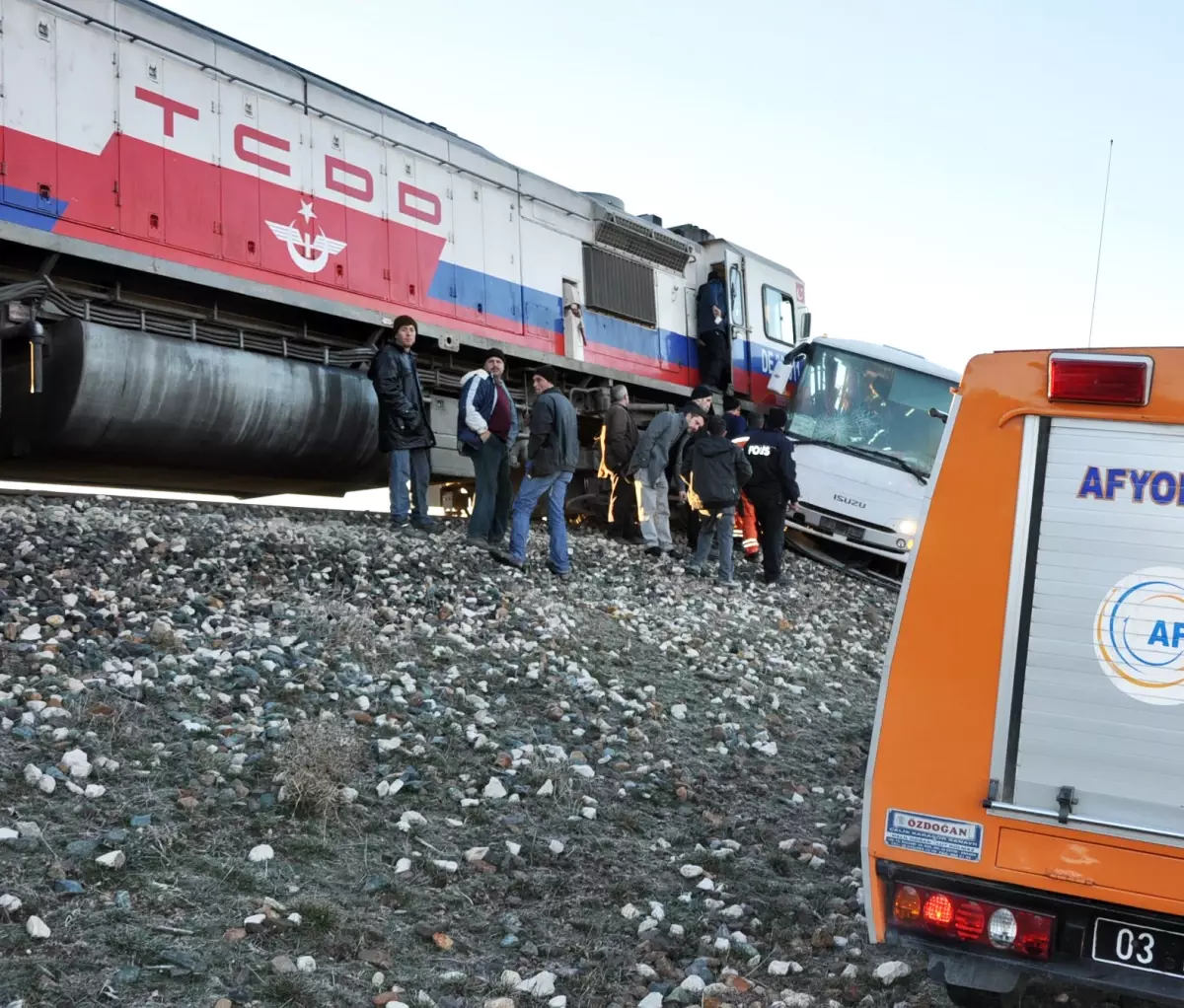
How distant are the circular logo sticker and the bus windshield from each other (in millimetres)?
11896

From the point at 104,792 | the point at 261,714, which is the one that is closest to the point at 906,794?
the point at 104,792

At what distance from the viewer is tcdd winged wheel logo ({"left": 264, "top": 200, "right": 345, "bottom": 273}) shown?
11.5 metres

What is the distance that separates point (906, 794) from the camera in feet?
10.7

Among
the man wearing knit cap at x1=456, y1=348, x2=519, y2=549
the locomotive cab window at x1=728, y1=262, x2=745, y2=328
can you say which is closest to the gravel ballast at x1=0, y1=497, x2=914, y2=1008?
the man wearing knit cap at x1=456, y1=348, x2=519, y2=549

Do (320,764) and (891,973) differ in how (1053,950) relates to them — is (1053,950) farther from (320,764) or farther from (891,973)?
(320,764)

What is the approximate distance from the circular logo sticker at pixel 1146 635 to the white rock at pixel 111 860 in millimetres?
3461

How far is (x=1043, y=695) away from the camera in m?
3.16

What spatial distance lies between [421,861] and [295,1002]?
1169 millimetres

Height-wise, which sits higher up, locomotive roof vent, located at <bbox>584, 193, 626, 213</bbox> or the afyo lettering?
locomotive roof vent, located at <bbox>584, 193, 626, 213</bbox>

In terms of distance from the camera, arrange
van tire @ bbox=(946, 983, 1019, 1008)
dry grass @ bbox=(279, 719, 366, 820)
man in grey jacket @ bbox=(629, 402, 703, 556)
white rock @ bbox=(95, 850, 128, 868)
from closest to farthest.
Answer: van tire @ bbox=(946, 983, 1019, 1008), white rock @ bbox=(95, 850, 128, 868), dry grass @ bbox=(279, 719, 366, 820), man in grey jacket @ bbox=(629, 402, 703, 556)

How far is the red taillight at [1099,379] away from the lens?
311 centimetres

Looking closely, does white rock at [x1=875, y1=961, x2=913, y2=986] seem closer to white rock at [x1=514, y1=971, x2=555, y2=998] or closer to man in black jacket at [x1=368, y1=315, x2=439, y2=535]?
white rock at [x1=514, y1=971, x2=555, y2=998]

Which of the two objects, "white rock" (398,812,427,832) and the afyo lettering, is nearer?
the afyo lettering

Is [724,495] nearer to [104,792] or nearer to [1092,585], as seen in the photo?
[104,792]
